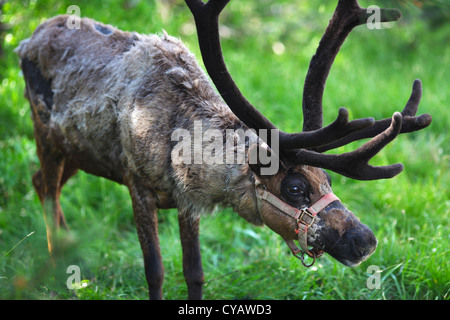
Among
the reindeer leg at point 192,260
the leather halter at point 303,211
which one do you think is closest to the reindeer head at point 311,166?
the leather halter at point 303,211

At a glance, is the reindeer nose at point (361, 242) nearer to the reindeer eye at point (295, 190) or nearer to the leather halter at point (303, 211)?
the leather halter at point (303, 211)

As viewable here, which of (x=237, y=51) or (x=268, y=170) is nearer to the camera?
(x=268, y=170)

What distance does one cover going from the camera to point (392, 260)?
13.9 feet

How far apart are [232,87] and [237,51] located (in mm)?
6058

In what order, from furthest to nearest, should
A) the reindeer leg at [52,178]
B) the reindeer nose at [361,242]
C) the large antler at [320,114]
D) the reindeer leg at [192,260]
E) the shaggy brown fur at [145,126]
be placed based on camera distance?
1. the reindeer leg at [52,178]
2. the reindeer leg at [192,260]
3. the shaggy brown fur at [145,126]
4. the reindeer nose at [361,242]
5. the large antler at [320,114]

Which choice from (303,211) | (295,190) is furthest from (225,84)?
(303,211)

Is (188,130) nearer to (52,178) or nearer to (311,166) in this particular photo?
(311,166)

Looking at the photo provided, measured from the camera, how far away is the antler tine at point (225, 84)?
2918mm

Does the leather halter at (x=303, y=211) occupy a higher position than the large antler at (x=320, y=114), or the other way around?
the large antler at (x=320, y=114)

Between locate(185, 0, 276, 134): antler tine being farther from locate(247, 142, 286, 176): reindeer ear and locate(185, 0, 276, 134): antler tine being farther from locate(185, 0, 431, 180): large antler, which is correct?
locate(247, 142, 286, 176): reindeer ear

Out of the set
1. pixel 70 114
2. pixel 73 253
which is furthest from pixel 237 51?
pixel 73 253

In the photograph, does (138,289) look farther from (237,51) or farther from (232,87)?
(237,51)

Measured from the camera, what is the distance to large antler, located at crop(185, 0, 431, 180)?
286cm

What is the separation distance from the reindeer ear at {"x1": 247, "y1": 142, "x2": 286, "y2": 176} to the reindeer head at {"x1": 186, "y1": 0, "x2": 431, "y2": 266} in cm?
1
